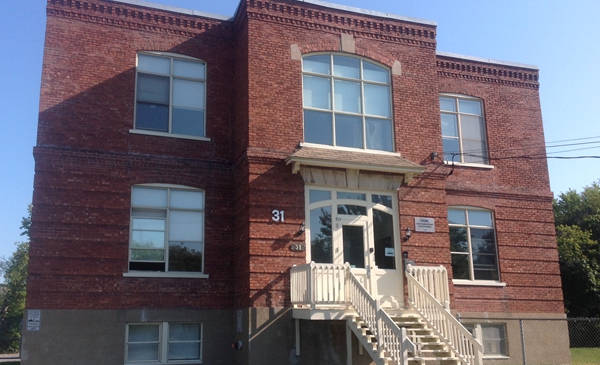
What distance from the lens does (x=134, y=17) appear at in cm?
1609

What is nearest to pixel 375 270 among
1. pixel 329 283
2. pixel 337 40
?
pixel 329 283

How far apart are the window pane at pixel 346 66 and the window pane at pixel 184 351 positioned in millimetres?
7762

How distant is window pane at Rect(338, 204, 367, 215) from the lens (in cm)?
1512

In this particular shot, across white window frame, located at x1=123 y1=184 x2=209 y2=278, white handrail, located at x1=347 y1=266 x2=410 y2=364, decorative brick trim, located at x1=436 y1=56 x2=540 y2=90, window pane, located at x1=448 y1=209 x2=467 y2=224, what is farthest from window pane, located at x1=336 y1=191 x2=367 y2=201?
decorative brick trim, located at x1=436 y1=56 x2=540 y2=90

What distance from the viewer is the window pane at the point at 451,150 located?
18453mm

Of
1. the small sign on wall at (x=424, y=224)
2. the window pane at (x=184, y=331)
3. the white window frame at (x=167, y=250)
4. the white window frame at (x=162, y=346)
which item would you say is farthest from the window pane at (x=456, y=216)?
the white window frame at (x=162, y=346)

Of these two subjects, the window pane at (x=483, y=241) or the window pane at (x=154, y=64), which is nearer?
the window pane at (x=154, y=64)

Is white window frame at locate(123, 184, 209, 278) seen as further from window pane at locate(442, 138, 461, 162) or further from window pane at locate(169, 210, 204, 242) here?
window pane at locate(442, 138, 461, 162)

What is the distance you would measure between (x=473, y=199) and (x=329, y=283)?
6883 millimetres

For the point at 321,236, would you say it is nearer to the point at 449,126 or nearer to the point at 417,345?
the point at 417,345

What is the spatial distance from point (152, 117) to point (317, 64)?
4498 millimetres

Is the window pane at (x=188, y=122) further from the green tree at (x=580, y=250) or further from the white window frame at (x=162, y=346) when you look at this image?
the green tree at (x=580, y=250)

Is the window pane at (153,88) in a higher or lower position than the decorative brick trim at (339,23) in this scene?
lower

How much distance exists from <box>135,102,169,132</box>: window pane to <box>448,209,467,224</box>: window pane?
8430 mm
